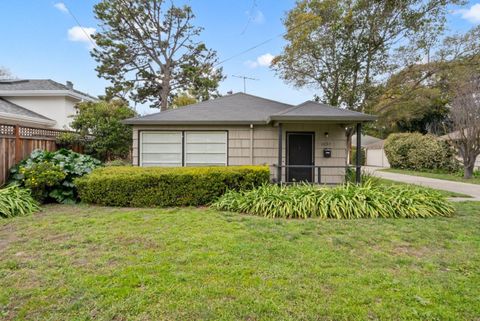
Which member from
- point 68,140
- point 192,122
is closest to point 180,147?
point 192,122

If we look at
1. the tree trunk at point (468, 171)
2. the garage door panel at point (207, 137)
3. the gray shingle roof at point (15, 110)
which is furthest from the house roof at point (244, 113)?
the tree trunk at point (468, 171)

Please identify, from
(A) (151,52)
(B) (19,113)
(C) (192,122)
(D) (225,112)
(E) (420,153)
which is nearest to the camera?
(C) (192,122)

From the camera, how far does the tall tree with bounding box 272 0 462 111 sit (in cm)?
1267

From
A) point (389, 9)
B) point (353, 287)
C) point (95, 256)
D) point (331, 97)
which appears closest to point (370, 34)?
point (389, 9)

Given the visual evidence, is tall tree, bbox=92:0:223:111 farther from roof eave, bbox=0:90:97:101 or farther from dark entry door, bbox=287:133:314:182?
dark entry door, bbox=287:133:314:182

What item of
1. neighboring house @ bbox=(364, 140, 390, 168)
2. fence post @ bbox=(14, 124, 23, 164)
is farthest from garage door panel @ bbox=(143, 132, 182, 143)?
neighboring house @ bbox=(364, 140, 390, 168)

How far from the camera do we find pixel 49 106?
14.0 metres

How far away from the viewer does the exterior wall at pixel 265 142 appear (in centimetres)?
921

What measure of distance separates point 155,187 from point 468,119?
49.4ft

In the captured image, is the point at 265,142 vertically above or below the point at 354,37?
below

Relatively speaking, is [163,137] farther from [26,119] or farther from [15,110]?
[15,110]

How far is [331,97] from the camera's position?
45.9 ft

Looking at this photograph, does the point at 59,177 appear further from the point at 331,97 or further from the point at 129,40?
the point at 129,40

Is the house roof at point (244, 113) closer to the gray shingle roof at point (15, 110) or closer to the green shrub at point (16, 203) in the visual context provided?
the green shrub at point (16, 203)
